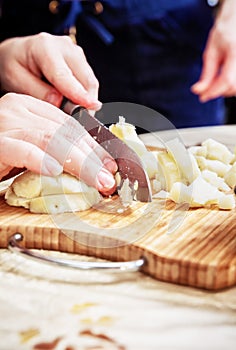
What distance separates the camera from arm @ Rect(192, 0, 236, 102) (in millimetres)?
1315

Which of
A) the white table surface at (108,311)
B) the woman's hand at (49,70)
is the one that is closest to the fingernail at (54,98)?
the woman's hand at (49,70)

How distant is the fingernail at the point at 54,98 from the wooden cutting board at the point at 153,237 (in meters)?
0.36

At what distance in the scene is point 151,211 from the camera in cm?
106

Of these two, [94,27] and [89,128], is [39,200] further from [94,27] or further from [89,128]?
[94,27]

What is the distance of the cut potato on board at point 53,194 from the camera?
1046 mm

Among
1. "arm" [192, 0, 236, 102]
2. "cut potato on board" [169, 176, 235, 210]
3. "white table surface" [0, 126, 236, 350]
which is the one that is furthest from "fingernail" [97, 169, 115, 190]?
"arm" [192, 0, 236, 102]

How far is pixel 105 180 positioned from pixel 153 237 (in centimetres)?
18

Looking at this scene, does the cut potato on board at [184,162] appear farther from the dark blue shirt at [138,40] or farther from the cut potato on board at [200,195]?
the dark blue shirt at [138,40]

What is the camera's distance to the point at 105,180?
108 cm

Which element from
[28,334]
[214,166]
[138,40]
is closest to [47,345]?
[28,334]

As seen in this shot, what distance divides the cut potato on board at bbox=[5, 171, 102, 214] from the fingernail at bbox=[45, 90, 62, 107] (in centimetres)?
35

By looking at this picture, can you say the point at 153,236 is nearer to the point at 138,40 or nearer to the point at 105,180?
the point at 105,180

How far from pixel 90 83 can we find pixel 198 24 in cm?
72

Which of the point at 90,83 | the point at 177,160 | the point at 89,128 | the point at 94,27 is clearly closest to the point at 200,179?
the point at 177,160
